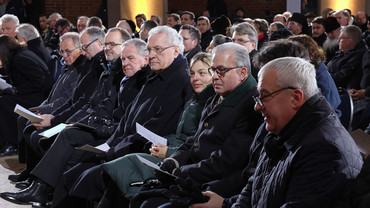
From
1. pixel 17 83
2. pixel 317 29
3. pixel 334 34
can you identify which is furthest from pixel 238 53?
pixel 317 29

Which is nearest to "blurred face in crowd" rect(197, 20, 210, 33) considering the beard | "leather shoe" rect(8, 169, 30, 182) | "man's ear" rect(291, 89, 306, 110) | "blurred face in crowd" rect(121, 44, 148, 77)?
the beard

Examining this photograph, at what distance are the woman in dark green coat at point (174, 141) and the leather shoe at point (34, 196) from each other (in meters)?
1.37

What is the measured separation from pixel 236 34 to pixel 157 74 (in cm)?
181

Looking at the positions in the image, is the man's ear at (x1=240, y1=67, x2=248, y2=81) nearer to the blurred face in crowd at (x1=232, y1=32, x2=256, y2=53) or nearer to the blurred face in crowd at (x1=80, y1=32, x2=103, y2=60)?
the blurred face in crowd at (x1=232, y1=32, x2=256, y2=53)

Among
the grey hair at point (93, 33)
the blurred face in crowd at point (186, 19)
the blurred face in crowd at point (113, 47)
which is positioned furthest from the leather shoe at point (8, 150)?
the blurred face in crowd at point (186, 19)

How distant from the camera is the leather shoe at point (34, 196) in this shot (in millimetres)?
4887

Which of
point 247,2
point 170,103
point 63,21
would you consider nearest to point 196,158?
point 170,103

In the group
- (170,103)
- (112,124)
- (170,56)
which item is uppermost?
(170,56)

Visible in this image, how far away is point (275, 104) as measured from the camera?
2.51 metres

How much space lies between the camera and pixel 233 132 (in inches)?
129

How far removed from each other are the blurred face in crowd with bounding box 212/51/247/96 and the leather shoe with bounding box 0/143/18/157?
4.15m

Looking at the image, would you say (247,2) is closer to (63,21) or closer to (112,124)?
(63,21)

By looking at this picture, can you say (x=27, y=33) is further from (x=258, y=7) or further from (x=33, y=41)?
(x=258, y=7)

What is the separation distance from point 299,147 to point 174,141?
1747 mm
